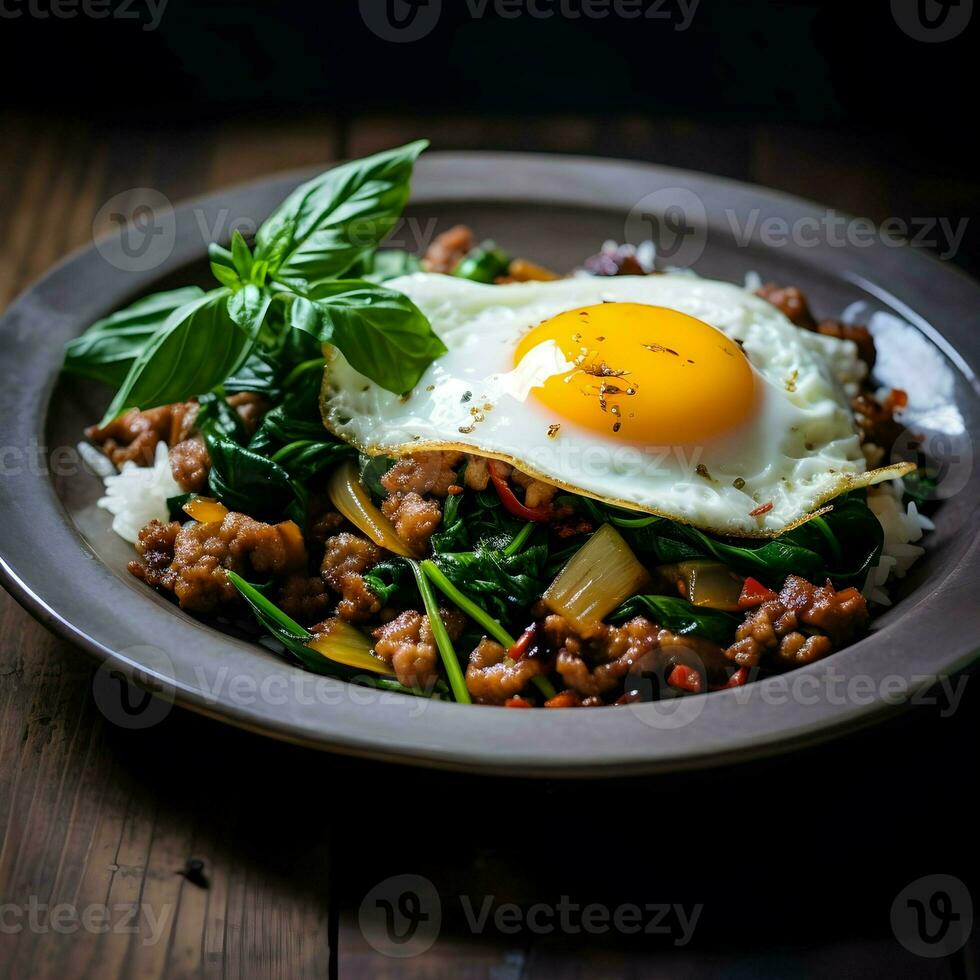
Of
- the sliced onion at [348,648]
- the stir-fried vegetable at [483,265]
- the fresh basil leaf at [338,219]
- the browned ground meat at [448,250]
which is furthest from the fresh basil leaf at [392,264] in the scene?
the sliced onion at [348,648]

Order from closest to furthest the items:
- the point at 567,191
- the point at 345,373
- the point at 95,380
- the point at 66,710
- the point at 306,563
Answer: the point at 66,710 → the point at 306,563 → the point at 345,373 → the point at 95,380 → the point at 567,191

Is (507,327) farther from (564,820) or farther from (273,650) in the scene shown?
(564,820)

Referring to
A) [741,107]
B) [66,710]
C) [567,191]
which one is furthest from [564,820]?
[741,107]

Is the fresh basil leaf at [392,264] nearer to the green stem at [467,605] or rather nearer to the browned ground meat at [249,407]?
the browned ground meat at [249,407]

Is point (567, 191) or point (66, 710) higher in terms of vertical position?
point (567, 191)

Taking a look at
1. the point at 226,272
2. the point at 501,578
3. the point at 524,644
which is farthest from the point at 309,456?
the point at 524,644

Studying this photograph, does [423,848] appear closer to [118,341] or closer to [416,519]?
[416,519]
